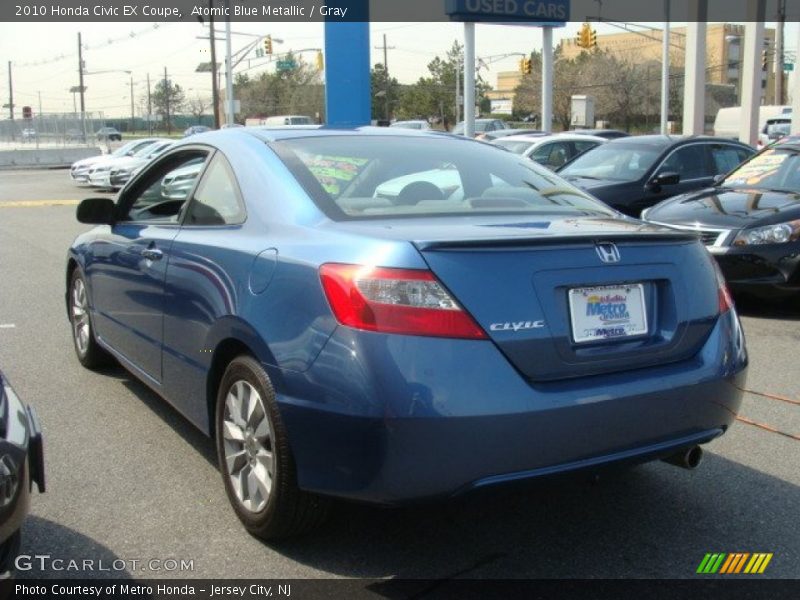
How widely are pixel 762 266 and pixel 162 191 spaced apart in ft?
16.6

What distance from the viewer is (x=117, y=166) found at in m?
25.4

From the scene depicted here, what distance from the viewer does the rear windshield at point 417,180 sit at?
346 centimetres

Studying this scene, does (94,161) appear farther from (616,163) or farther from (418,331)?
(418,331)

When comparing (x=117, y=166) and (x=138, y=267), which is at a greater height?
(x=117, y=166)

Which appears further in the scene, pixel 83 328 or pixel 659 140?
pixel 659 140

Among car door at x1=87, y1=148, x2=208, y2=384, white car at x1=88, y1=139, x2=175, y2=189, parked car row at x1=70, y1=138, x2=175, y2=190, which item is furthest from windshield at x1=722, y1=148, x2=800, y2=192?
white car at x1=88, y1=139, x2=175, y2=189

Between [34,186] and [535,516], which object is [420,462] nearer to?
[535,516]

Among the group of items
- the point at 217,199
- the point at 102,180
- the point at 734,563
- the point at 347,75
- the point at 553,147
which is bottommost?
the point at 734,563

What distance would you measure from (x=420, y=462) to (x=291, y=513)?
67 cm

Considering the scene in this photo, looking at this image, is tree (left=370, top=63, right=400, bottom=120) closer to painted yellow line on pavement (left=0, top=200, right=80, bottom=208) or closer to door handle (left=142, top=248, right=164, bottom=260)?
painted yellow line on pavement (left=0, top=200, right=80, bottom=208)

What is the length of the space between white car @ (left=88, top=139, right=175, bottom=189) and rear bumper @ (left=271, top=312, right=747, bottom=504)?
76.7ft

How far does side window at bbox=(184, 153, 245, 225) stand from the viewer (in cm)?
372

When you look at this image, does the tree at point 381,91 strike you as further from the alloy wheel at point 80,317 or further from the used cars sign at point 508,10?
the alloy wheel at point 80,317

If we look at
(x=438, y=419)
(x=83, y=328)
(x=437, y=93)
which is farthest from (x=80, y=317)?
(x=437, y=93)
